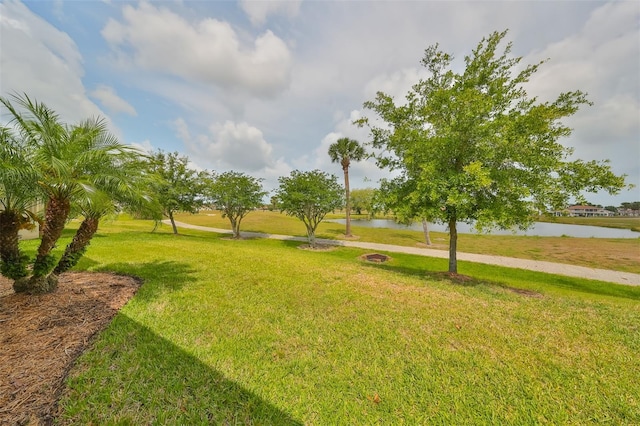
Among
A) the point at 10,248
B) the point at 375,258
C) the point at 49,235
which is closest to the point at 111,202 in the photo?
the point at 49,235

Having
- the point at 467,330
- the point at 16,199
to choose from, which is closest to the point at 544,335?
the point at 467,330

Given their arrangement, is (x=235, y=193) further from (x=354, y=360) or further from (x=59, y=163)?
(x=354, y=360)

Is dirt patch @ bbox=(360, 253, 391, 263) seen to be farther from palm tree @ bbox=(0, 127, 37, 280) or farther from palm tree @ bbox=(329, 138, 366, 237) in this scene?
palm tree @ bbox=(0, 127, 37, 280)

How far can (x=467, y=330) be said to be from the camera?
461cm

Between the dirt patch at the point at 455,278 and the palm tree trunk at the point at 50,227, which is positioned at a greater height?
the palm tree trunk at the point at 50,227

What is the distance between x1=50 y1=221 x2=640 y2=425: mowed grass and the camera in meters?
2.81

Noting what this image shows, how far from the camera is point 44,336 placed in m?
3.91

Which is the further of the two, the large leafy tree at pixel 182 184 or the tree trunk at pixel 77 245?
the large leafy tree at pixel 182 184

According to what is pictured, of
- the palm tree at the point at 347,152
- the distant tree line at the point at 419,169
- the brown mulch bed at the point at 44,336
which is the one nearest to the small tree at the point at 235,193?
the palm tree at the point at 347,152

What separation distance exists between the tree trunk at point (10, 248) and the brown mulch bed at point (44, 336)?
Result: 0.60 metres

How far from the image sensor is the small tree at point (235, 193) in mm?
21281

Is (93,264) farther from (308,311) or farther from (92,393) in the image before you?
(308,311)

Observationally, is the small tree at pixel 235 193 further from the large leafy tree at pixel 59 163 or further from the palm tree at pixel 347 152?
the large leafy tree at pixel 59 163

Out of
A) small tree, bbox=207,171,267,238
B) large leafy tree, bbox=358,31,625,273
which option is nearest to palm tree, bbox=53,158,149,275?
large leafy tree, bbox=358,31,625,273
